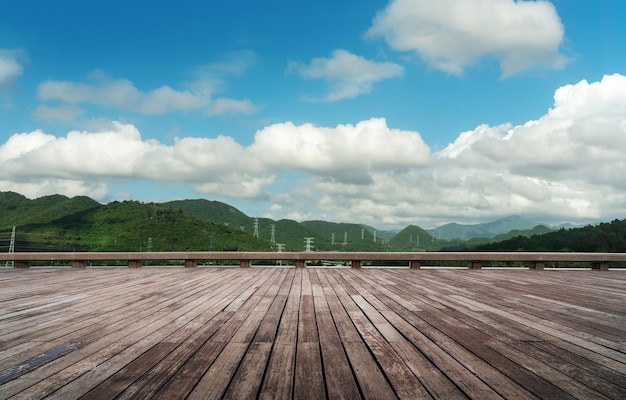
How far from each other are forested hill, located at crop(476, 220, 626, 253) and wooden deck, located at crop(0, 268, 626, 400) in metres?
37.7

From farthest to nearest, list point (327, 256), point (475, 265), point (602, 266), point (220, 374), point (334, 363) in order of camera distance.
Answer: point (602, 266)
point (475, 265)
point (327, 256)
point (334, 363)
point (220, 374)

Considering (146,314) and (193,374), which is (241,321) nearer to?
(146,314)

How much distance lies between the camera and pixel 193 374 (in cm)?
245

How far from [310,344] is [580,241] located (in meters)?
47.7

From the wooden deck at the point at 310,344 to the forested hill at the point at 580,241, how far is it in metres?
37.7

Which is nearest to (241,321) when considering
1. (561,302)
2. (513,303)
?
(513,303)

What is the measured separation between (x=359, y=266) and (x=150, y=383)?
8299 mm

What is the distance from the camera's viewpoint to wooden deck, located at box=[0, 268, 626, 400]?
2.29 m

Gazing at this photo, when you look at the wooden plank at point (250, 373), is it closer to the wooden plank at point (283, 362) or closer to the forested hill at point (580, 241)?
the wooden plank at point (283, 362)

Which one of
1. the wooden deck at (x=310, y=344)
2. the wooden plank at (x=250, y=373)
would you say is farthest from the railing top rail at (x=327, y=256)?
the wooden plank at (x=250, y=373)

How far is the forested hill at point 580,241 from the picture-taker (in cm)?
3891

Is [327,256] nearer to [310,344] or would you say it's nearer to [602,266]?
[310,344]

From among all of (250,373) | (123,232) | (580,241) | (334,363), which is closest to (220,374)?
(250,373)

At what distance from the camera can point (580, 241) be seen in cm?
4084
